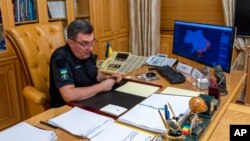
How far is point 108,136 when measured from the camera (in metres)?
1.13

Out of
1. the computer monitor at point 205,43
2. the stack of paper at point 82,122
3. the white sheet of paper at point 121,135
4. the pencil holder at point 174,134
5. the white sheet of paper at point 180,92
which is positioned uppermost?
the computer monitor at point 205,43

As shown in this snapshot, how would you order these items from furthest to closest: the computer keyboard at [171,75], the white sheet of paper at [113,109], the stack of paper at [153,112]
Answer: the computer keyboard at [171,75], the white sheet of paper at [113,109], the stack of paper at [153,112]

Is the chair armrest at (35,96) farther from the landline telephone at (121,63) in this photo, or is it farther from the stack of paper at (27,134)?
the landline telephone at (121,63)

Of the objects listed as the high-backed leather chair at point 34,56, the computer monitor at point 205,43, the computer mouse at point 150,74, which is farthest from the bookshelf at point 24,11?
the computer monitor at point 205,43

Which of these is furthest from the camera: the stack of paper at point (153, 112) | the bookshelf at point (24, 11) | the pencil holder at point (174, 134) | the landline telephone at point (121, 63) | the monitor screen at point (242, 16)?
the monitor screen at point (242, 16)

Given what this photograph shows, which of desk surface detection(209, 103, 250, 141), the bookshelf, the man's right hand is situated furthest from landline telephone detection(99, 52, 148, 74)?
desk surface detection(209, 103, 250, 141)

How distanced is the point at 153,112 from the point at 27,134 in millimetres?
612

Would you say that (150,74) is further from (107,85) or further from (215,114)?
(215,114)

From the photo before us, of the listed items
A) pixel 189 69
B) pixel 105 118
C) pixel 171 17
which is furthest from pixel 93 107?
pixel 171 17

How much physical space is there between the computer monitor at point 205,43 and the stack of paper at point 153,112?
1.36ft

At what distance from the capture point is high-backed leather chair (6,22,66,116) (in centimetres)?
182

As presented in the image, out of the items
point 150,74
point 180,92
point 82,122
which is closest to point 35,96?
point 82,122

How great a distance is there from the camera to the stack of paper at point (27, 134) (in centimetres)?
109

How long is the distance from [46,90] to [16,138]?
0.93m
